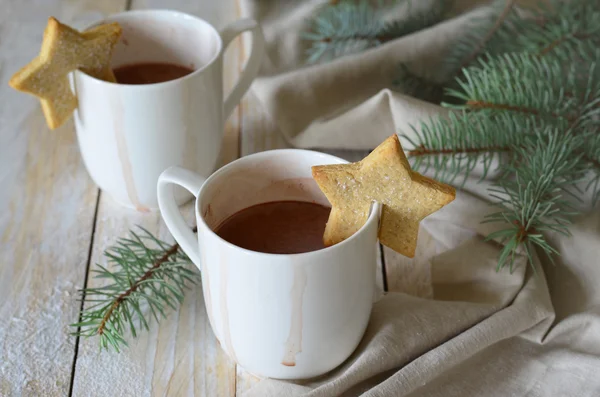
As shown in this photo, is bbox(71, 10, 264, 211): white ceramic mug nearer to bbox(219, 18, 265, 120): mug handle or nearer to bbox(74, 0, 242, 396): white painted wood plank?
bbox(219, 18, 265, 120): mug handle

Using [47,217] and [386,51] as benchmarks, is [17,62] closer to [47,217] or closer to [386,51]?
[47,217]

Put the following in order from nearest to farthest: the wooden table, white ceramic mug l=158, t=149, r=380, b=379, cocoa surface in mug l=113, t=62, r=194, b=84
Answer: white ceramic mug l=158, t=149, r=380, b=379 → the wooden table → cocoa surface in mug l=113, t=62, r=194, b=84

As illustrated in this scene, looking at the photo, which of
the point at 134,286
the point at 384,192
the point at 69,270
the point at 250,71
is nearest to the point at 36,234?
the point at 69,270

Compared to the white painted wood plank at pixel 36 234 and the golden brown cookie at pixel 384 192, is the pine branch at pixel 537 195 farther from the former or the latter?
the white painted wood plank at pixel 36 234

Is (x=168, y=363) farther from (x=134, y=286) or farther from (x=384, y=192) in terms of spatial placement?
(x=384, y=192)

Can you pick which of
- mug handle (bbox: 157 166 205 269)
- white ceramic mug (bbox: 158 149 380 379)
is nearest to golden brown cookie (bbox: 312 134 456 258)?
white ceramic mug (bbox: 158 149 380 379)

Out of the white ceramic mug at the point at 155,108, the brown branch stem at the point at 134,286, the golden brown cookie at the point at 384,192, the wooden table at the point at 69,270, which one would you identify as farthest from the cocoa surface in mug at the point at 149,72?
the golden brown cookie at the point at 384,192

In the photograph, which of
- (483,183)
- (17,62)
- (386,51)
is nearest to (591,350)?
(483,183)
